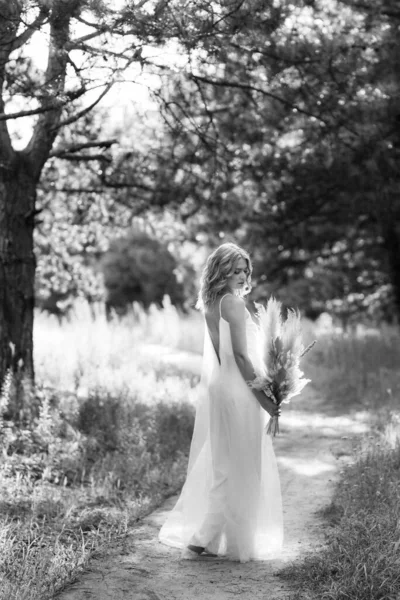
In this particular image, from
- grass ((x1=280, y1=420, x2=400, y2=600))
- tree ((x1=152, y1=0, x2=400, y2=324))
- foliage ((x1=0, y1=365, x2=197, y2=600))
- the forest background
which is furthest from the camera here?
tree ((x1=152, y1=0, x2=400, y2=324))

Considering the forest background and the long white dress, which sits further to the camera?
the forest background

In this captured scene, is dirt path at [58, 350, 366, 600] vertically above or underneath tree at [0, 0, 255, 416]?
underneath

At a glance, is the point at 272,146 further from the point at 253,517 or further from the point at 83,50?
the point at 253,517

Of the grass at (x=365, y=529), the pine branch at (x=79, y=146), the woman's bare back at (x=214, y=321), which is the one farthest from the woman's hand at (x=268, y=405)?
the pine branch at (x=79, y=146)

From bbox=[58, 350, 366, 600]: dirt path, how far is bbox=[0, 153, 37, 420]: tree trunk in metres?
2.16

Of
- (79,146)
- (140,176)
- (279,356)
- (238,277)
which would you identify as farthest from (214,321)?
(140,176)

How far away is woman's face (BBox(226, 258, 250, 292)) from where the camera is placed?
4.89 metres

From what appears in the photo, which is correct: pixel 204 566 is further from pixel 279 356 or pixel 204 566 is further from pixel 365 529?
pixel 279 356

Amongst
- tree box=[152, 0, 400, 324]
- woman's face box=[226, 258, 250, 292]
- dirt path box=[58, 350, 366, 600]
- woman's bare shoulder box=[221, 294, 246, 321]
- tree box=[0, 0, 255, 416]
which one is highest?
tree box=[152, 0, 400, 324]

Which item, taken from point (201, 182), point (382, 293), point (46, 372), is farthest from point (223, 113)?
point (382, 293)

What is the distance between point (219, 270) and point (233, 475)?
4.31 feet

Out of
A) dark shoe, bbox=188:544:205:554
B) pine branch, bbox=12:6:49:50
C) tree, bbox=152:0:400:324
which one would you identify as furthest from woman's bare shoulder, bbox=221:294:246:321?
pine branch, bbox=12:6:49:50

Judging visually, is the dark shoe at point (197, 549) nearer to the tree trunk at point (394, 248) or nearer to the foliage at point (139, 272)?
the tree trunk at point (394, 248)

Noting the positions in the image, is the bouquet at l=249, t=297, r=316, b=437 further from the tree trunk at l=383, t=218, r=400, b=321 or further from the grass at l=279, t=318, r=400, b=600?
the tree trunk at l=383, t=218, r=400, b=321
